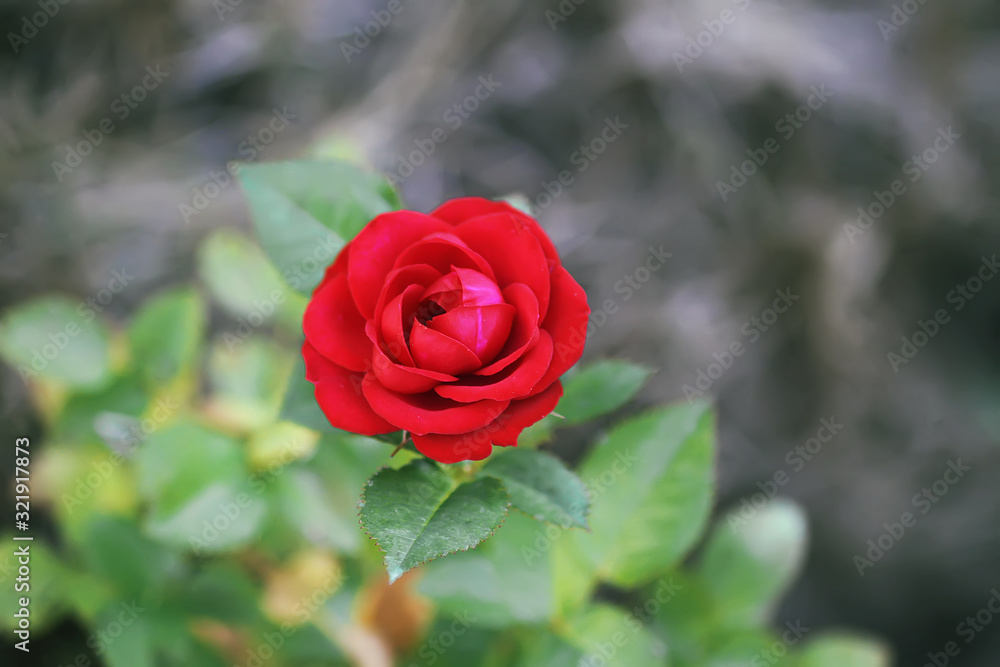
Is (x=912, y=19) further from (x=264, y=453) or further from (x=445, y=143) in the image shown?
(x=264, y=453)

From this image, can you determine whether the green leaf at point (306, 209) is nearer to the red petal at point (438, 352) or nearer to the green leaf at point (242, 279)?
the red petal at point (438, 352)

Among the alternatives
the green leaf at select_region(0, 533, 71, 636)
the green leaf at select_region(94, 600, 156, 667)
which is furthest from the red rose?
the green leaf at select_region(0, 533, 71, 636)
